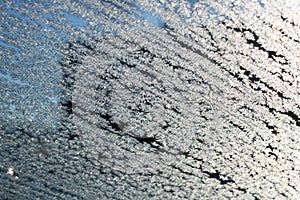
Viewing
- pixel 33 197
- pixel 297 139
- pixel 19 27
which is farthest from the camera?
pixel 33 197

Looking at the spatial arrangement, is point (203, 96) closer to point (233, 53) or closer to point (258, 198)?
point (233, 53)

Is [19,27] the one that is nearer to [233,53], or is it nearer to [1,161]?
[1,161]

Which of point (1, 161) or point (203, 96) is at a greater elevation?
point (203, 96)

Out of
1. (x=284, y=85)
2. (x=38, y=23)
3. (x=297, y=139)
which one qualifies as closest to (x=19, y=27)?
(x=38, y=23)

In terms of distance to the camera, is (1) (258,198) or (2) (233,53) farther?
(1) (258,198)

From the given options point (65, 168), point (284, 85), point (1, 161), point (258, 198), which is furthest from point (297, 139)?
point (1, 161)

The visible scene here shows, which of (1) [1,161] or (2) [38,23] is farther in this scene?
(1) [1,161]

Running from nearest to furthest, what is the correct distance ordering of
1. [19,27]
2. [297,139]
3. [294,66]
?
[19,27], [294,66], [297,139]

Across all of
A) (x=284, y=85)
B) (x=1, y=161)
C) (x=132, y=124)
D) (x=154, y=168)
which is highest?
(x=284, y=85)

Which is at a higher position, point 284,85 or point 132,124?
point 284,85
